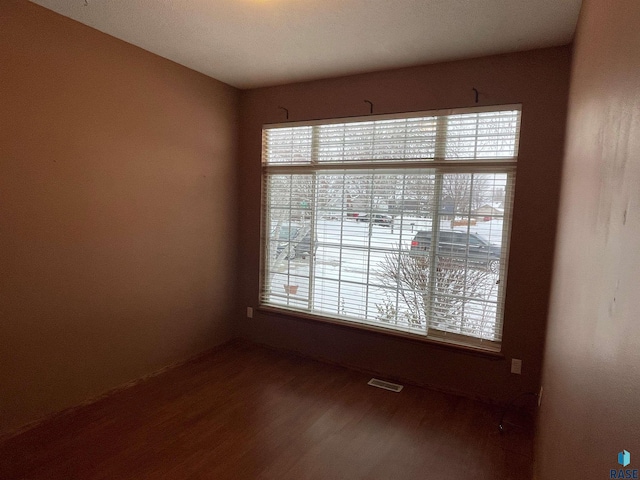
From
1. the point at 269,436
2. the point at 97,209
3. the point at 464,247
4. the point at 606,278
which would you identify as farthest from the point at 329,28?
the point at 269,436

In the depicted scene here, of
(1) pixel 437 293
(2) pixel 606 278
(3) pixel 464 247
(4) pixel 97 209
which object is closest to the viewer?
(2) pixel 606 278

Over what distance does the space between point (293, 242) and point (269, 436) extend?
184cm

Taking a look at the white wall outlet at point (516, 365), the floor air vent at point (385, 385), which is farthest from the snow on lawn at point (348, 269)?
the white wall outlet at point (516, 365)

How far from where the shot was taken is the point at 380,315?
335 cm

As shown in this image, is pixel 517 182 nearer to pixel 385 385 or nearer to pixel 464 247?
pixel 464 247

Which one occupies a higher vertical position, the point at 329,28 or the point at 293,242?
the point at 329,28

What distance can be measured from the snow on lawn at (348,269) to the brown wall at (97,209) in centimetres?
92

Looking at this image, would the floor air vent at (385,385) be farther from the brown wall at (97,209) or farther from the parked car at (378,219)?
the brown wall at (97,209)

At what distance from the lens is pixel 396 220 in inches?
127

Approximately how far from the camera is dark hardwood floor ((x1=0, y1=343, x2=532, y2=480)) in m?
2.14

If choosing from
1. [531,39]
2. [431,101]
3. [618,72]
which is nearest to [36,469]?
[618,72]

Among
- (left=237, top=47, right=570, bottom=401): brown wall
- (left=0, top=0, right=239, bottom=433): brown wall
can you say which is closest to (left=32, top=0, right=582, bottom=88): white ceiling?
(left=237, top=47, right=570, bottom=401): brown wall

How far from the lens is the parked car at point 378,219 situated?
3254mm

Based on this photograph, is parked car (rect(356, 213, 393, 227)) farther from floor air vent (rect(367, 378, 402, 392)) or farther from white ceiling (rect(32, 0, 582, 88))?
floor air vent (rect(367, 378, 402, 392))
